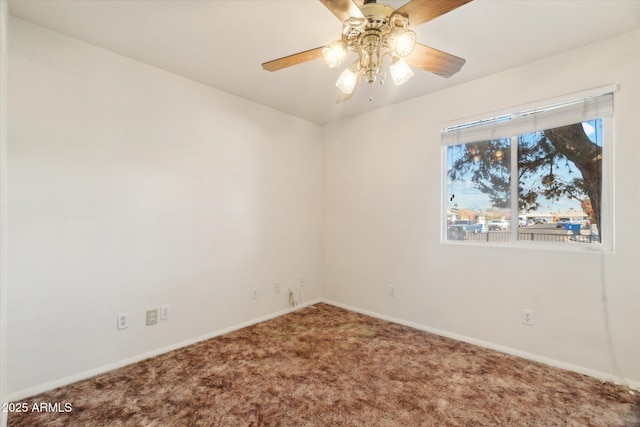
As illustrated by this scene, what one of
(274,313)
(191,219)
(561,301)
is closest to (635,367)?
(561,301)

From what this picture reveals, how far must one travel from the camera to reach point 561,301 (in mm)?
2373

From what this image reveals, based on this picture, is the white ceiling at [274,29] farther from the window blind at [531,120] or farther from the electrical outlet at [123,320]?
the electrical outlet at [123,320]

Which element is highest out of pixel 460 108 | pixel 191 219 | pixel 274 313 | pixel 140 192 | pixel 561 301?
pixel 460 108

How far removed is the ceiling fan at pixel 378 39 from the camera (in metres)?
1.33

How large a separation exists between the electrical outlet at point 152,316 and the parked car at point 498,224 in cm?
319

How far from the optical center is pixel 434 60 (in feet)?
5.50

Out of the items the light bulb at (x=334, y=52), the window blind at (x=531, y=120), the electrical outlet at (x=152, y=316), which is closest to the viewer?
the light bulb at (x=334, y=52)

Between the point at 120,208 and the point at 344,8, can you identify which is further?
the point at 120,208

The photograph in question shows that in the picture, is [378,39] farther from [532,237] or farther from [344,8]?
[532,237]

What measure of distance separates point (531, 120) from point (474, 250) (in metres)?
1.24

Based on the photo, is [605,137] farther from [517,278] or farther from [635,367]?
[635,367]

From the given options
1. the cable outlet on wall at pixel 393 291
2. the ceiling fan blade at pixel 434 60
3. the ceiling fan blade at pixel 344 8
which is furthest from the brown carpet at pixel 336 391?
the ceiling fan blade at pixel 344 8

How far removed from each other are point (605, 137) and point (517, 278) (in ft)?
4.21

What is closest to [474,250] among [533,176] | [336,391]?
[533,176]
